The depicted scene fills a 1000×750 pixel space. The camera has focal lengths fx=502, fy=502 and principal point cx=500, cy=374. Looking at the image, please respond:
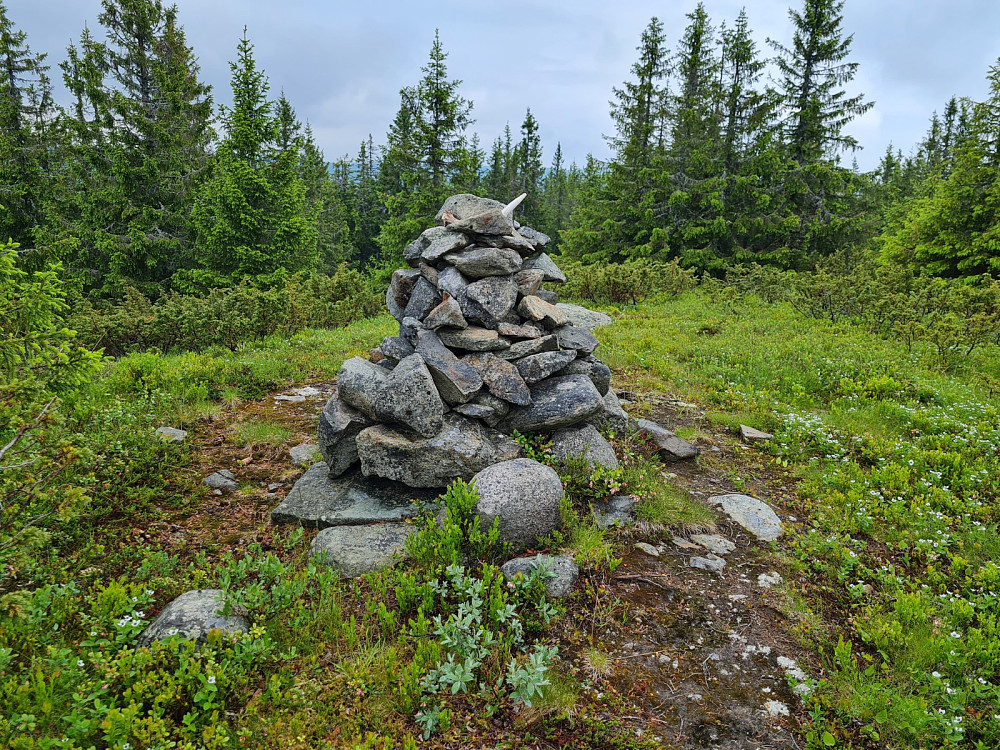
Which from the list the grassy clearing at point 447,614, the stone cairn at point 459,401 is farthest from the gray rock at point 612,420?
the grassy clearing at point 447,614

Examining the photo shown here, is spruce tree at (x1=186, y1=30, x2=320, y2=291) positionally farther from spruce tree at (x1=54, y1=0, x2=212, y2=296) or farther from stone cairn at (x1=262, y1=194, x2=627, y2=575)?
stone cairn at (x1=262, y1=194, x2=627, y2=575)

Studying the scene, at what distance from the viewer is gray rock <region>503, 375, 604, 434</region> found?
22.2ft

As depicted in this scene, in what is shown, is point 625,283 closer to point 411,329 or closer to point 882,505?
point 411,329

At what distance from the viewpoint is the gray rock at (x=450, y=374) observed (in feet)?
21.0

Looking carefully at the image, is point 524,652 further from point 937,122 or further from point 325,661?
point 937,122

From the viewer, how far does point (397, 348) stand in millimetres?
7312

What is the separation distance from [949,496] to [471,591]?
6102 mm

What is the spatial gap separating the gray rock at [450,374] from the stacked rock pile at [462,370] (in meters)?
0.01

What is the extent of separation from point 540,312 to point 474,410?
1931 millimetres

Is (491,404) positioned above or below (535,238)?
below

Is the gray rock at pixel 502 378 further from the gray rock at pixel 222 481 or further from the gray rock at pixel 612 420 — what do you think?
the gray rock at pixel 222 481

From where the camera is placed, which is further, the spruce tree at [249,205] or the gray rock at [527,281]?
the spruce tree at [249,205]

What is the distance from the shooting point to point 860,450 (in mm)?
7664

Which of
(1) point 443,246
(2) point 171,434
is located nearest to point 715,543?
(1) point 443,246
